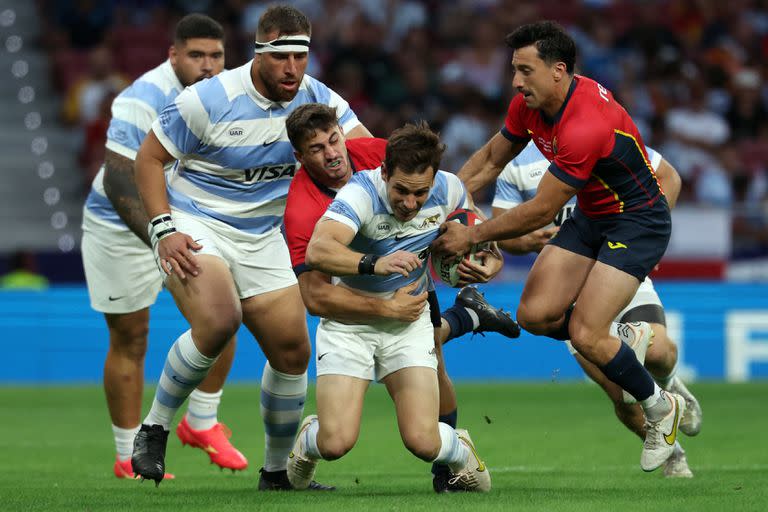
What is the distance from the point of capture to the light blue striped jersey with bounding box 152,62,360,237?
7.23 m

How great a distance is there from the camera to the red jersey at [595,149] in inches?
278

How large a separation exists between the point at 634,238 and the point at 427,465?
8.13ft

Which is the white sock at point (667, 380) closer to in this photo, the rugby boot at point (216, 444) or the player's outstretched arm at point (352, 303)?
the player's outstretched arm at point (352, 303)

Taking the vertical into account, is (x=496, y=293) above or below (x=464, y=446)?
below

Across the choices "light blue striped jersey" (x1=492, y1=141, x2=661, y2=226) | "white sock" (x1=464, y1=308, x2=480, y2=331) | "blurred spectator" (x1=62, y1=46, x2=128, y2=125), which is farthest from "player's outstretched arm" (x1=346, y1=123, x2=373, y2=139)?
"blurred spectator" (x1=62, y1=46, x2=128, y2=125)

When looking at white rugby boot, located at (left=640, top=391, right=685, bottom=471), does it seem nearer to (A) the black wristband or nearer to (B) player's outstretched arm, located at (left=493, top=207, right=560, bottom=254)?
(B) player's outstretched arm, located at (left=493, top=207, right=560, bottom=254)

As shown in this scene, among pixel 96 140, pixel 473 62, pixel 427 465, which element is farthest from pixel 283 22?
pixel 473 62

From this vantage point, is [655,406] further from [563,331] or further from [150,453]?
[150,453]

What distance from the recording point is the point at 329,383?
6.89 meters

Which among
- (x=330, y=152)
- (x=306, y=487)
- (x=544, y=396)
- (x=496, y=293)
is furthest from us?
(x=496, y=293)

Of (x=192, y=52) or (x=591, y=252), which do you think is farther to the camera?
(x=192, y=52)

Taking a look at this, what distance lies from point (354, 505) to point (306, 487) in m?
1.03

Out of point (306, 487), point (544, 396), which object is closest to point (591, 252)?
point (306, 487)

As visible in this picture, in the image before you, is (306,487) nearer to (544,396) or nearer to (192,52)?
(192,52)
